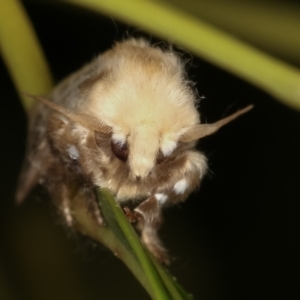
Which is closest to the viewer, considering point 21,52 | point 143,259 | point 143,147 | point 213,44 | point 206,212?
point 143,259

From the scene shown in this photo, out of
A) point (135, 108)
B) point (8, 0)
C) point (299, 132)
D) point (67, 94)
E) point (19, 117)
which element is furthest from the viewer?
point (299, 132)

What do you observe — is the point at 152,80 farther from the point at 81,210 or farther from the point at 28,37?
the point at 28,37

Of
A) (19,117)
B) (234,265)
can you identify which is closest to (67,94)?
(19,117)

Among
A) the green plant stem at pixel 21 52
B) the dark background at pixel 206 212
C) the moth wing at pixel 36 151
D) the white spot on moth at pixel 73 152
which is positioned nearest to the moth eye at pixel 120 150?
the white spot on moth at pixel 73 152

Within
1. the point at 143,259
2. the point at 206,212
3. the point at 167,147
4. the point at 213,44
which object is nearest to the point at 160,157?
the point at 167,147

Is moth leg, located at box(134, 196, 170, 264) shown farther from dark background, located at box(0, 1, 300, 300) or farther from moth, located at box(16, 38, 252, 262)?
dark background, located at box(0, 1, 300, 300)

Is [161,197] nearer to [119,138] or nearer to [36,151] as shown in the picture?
[119,138]

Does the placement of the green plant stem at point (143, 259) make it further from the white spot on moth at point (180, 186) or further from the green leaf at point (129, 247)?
the white spot on moth at point (180, 186)

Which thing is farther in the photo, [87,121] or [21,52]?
[21,52]

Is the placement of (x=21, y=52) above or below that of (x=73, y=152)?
above
